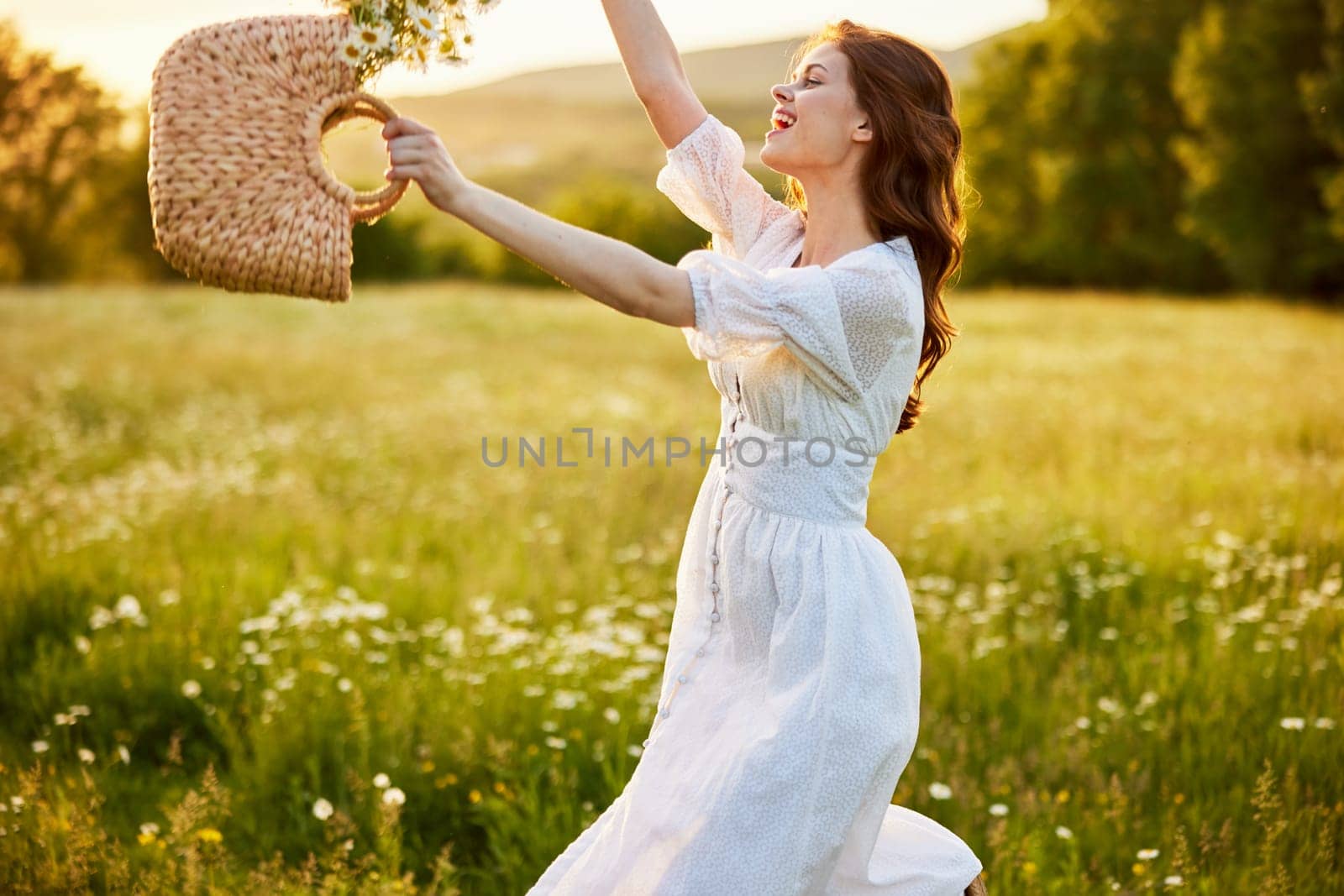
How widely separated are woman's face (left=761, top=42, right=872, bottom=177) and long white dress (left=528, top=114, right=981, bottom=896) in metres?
0.24

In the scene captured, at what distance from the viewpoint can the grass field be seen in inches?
136

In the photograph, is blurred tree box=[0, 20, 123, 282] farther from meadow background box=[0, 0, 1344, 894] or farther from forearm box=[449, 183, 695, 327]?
forearm box=[449, 183, 695, 327]

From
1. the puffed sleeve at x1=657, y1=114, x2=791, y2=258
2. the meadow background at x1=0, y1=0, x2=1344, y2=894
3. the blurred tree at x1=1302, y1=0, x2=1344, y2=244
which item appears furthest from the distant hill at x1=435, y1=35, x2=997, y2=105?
the puffed sleeve at x1=657, y1=114, x2=791, y2=258

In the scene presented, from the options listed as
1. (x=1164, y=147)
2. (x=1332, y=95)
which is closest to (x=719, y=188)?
(x=1332, y=95)

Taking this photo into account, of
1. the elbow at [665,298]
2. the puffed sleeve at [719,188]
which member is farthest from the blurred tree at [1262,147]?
the elbow at [665,298]

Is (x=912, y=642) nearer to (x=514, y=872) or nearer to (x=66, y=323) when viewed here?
(x=514, y=872)

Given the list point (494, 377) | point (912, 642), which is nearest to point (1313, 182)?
point (494, 377)

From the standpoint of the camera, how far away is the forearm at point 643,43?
258 centimetres

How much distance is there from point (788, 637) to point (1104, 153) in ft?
113

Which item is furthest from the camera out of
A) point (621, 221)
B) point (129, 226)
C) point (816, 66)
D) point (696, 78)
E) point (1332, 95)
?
point (696, 78)

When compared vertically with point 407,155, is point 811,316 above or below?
below

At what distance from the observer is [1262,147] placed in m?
26.0

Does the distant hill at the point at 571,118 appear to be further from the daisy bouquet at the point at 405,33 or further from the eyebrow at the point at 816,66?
the daisy bouquet at the point at 405,33

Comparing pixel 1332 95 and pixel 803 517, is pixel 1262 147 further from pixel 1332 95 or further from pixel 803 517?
pixel 803 517
